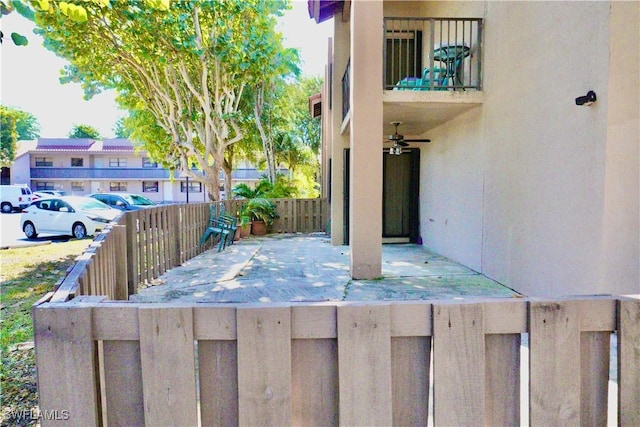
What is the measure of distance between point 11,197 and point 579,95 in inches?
1325

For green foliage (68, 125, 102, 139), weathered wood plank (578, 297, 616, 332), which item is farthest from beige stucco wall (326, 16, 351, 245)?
green foliage (68, 125, 102, 139)

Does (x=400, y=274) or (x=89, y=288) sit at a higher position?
(x=89, y=288)

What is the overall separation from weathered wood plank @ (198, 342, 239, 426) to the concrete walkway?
3.05m

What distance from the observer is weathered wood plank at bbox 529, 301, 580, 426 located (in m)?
1.21

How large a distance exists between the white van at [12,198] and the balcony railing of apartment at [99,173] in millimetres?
9058

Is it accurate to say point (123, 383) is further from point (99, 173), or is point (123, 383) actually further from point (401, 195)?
point (99, 173)

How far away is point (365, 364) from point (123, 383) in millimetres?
770

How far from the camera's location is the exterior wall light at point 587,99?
12.6 ft

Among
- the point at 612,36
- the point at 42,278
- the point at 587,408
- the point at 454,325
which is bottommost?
the point at 42,278

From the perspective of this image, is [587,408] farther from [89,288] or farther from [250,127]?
[250,127]

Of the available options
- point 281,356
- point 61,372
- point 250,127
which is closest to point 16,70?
point 61,372

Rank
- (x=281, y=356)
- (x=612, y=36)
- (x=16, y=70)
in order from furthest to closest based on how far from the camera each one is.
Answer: (x=16, y=70) → (x=612, y=36) → (x=281, y=356)

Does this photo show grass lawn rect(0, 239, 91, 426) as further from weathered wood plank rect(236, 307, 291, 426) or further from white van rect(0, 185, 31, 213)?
white van rect(0, 185, 31, 213)

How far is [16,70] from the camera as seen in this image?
18.7ft
